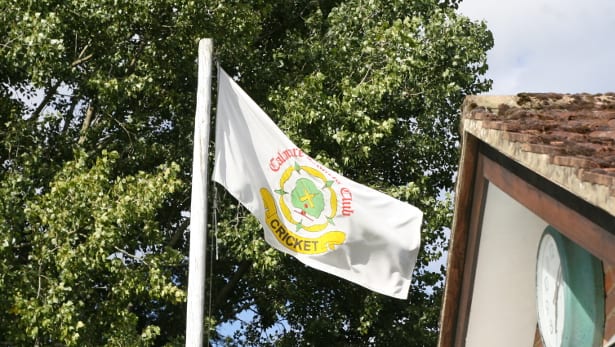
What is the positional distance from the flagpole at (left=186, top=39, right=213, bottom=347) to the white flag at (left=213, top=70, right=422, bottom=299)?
503 millimetres

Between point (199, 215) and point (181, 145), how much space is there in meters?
9.75

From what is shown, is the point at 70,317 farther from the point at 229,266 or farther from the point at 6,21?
the point at 229,266

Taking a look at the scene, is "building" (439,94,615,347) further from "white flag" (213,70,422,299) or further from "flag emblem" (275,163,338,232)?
"flag emblem" (275,163,338,232)

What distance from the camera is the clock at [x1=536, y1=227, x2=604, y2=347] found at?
5566mm

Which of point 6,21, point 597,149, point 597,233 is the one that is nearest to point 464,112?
point 597,149

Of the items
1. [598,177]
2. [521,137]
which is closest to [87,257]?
[521,137]

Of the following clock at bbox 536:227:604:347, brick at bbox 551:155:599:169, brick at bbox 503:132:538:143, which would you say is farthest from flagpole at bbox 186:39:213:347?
brick at bbox 551:155:599:169

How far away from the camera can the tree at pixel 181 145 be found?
14.9 meters

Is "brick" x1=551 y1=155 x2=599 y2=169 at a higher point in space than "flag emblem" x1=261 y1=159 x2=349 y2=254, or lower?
lower

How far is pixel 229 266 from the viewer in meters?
19.5

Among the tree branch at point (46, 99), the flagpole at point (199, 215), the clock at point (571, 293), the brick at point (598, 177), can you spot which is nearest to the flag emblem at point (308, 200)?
the flagpole at point (199, 215)

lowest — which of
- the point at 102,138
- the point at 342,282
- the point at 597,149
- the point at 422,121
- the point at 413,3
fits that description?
the point at 597,149

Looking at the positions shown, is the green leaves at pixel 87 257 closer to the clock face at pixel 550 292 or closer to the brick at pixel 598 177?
the clock face at pixel 550 292

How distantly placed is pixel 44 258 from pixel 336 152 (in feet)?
16.5
